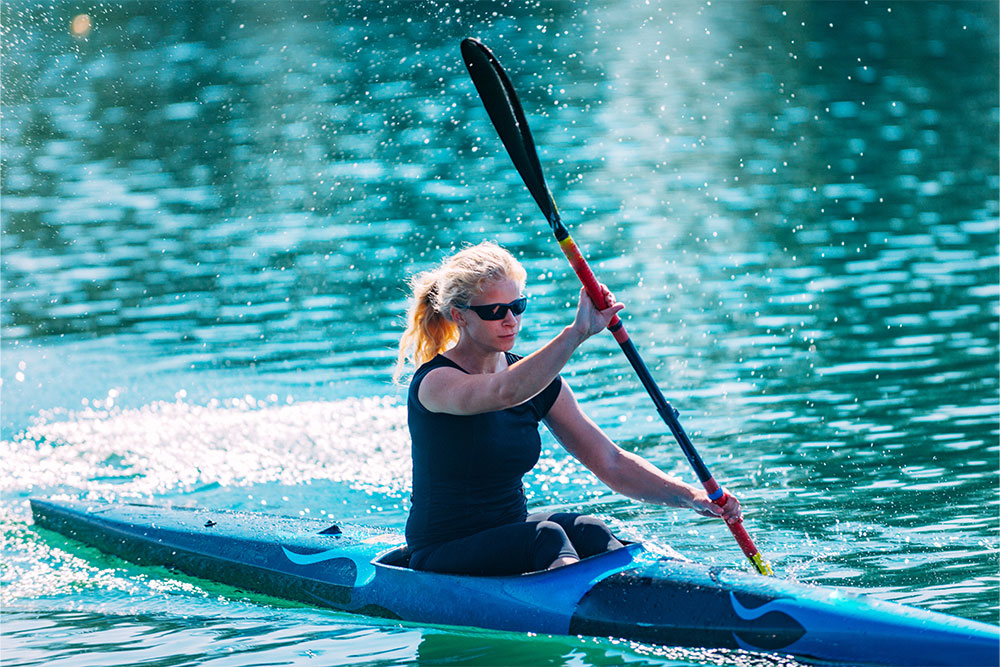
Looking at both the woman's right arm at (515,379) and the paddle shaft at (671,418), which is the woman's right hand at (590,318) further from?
the paddle shaft at (671,418)

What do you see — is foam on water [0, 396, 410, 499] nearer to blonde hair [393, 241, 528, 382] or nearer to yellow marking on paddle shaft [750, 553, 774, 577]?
blonde hair [393, 241, 528, 382]

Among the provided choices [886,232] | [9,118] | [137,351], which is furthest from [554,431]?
[9,118]

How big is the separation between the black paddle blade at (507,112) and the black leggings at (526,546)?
1050 millimetres

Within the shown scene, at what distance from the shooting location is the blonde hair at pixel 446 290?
4.21 meters

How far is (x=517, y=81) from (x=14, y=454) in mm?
13269

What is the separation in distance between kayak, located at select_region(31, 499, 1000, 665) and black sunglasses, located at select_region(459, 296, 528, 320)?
844 mm

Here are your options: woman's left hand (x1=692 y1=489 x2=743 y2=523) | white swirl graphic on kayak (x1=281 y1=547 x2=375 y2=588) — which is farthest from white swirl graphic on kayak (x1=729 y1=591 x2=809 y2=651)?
white swirl graphic on kayak (x1=281 y1=547 x2=375 y2=588)

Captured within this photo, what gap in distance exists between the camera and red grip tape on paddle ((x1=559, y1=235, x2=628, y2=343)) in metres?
4.00

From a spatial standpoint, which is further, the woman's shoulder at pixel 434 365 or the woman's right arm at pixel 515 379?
the woman's shoulder at pixel 434 365

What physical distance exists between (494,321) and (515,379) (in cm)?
31

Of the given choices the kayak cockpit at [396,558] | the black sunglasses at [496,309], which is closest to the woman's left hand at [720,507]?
the black sunglasses at [496,309]

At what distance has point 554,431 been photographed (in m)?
4.64

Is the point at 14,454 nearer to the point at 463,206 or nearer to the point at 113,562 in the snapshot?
the point at 113,562

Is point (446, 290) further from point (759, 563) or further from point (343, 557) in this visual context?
point (759, 563)
